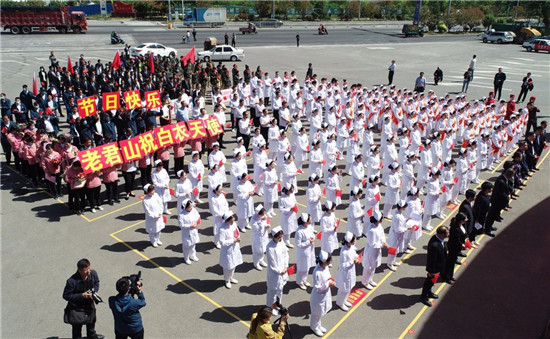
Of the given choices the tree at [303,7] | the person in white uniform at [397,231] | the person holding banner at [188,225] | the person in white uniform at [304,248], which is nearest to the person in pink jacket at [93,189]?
the person holding banner at [188,225]

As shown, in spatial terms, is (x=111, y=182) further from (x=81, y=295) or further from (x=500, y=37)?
(x=500, y=37)

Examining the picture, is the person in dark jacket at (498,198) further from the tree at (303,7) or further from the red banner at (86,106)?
the tree at (303,7)

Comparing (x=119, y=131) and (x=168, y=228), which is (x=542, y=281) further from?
(x=119, y=131)

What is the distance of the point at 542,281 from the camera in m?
9.26

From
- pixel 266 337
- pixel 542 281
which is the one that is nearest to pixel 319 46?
pixel 542 281

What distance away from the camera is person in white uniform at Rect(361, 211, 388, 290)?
28.5ft

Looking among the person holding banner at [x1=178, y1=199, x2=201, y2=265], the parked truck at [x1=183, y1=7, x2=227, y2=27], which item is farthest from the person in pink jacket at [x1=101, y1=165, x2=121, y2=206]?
the parked truck at [x1=183, y1=7, x2=227, y2=27]

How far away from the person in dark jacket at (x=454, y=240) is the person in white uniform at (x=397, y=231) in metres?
1.03

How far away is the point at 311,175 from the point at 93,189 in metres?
6.28

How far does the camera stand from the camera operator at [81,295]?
650cm

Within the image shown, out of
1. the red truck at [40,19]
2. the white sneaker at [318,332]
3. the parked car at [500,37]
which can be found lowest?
the white sneaker at [318,332]

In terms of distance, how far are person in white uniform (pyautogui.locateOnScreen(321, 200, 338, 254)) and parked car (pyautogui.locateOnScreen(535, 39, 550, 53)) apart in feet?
155

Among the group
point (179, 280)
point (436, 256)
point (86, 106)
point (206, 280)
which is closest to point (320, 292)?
point (436, 256)

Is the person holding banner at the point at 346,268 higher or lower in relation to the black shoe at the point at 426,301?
higher
